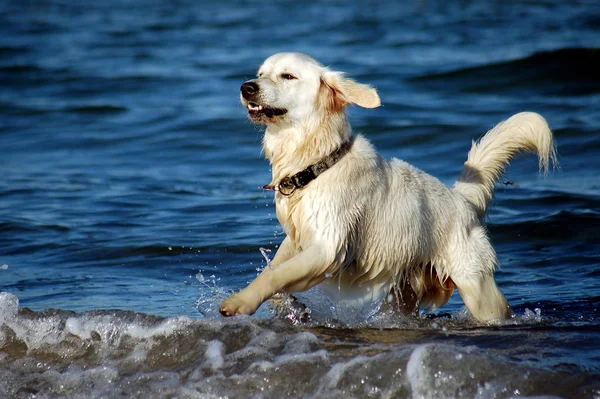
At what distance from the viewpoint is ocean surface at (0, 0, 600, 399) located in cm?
510

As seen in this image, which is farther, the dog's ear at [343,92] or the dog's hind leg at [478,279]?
the dog's hind leg at [478,279]

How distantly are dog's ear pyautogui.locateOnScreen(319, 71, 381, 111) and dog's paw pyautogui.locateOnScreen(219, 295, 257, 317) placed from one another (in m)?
1.40

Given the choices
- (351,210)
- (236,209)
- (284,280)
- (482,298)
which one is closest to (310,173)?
(351,210)

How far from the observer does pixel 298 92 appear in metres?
5.84

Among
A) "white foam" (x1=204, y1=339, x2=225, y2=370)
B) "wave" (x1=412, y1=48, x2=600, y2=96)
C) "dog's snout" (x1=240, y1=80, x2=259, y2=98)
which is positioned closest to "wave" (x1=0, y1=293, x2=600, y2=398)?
"white foam" (x1=204, y1=339, x2=225, y2=370)

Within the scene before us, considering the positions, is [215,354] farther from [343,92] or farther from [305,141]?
[343,92]

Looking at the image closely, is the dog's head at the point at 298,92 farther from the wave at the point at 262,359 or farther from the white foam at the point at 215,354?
the white foam at the point at 215,354

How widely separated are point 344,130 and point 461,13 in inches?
678

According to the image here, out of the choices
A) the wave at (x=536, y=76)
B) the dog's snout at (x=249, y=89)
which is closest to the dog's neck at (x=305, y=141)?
the dog's snout at (x=249, y=89)

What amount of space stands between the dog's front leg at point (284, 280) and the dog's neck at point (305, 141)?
0.59 m

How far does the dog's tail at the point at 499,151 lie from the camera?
20.9ft

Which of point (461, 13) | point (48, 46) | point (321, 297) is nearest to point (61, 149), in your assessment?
point (321, 297)

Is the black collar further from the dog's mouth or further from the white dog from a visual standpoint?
the dog's mouth

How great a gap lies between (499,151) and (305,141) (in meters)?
1.47
